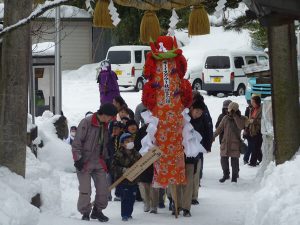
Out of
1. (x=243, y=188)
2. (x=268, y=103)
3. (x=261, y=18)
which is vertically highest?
(x=261, y=18)

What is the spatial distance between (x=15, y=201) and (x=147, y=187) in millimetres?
4028

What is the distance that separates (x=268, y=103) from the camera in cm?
1552

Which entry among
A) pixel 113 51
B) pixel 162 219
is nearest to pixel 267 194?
pixel 162 219

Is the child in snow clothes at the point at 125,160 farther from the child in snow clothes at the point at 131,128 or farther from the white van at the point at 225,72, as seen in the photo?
the white van at the point at 225,72

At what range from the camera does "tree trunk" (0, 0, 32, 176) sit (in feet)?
29.6

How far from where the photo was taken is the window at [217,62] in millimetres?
32375

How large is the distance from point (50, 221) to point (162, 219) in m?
2.36

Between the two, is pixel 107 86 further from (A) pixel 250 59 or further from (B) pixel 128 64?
(A) pixel 250 59

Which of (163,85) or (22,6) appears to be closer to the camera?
(22,6)

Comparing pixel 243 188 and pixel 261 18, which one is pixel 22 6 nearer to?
pixel 261 18

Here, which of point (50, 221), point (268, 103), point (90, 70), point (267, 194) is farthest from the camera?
point (90, 70)

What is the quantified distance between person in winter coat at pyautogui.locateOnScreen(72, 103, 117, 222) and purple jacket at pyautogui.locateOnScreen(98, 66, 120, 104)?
19.7 feet

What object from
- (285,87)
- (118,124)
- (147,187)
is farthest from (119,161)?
(285,87)

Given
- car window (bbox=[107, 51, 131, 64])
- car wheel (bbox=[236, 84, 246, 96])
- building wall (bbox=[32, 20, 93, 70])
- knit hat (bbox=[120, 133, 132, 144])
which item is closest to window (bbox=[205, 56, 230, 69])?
car wheel (bbox=[236, 84, 246, 96])
